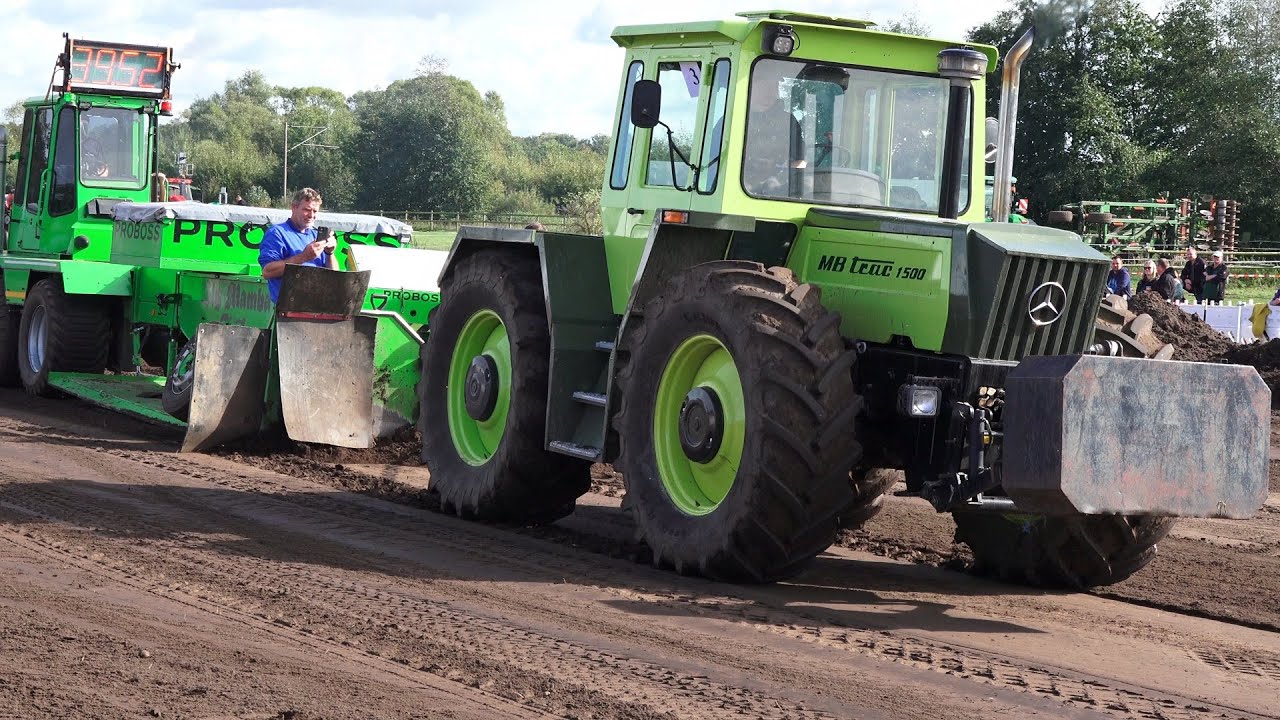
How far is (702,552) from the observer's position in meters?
6.76

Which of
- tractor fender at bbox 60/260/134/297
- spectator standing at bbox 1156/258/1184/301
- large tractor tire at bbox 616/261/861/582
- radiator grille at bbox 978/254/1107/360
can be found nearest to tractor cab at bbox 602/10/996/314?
large tractor tire at bbox 616/261/861/582

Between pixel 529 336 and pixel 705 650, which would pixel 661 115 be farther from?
pixel 705 650

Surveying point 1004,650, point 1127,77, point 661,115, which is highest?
point 1127,77

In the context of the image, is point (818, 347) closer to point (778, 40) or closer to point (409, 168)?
point (778, 40)

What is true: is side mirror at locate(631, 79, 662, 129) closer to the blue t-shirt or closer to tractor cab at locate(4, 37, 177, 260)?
the blue t-shirt

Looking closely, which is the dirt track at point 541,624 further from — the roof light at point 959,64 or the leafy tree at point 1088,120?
the leafy tree at point 1088,120

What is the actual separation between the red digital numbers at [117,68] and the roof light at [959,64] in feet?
33.7

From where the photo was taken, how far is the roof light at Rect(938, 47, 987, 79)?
7125mm

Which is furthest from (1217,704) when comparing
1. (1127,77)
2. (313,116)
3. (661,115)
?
(313,116)

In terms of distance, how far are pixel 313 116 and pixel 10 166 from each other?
101 meters

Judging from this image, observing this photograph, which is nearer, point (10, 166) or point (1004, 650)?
point (1004, 650)

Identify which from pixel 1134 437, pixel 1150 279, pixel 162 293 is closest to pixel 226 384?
pixel 162 293

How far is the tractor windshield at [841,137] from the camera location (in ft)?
24.0

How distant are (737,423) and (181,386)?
18.6ft
